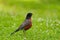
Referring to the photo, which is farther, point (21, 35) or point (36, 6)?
point (36, 6)

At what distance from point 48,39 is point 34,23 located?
350 centimetres

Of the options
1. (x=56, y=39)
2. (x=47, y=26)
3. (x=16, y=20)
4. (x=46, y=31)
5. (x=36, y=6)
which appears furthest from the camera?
(x=36, y=6)

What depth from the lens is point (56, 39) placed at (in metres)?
16.0

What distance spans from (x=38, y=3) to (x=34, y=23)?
59.8ft

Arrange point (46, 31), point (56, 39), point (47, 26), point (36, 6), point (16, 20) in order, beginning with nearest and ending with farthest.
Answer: point (56, 39) → point (46, 31) → point (47, 26) → point (16, 20) → point (36, 6)

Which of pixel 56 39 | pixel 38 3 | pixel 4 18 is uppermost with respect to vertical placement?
pixel 56 39

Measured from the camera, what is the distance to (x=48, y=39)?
1597 cm

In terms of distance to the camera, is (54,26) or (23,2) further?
(23,2)

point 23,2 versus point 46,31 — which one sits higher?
point 46,31

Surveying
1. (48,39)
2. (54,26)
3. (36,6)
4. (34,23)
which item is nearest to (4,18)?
(34,23)

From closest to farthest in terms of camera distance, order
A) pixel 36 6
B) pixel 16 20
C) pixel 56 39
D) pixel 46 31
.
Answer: pixel 56 39 < pixel 46 31 < pixel 16 20 < pixel 36 6

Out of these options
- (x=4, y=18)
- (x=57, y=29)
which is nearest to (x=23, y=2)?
(x=4, y=18)

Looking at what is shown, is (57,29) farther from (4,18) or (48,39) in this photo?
(4,18)

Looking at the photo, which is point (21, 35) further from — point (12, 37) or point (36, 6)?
point (36, 6)
